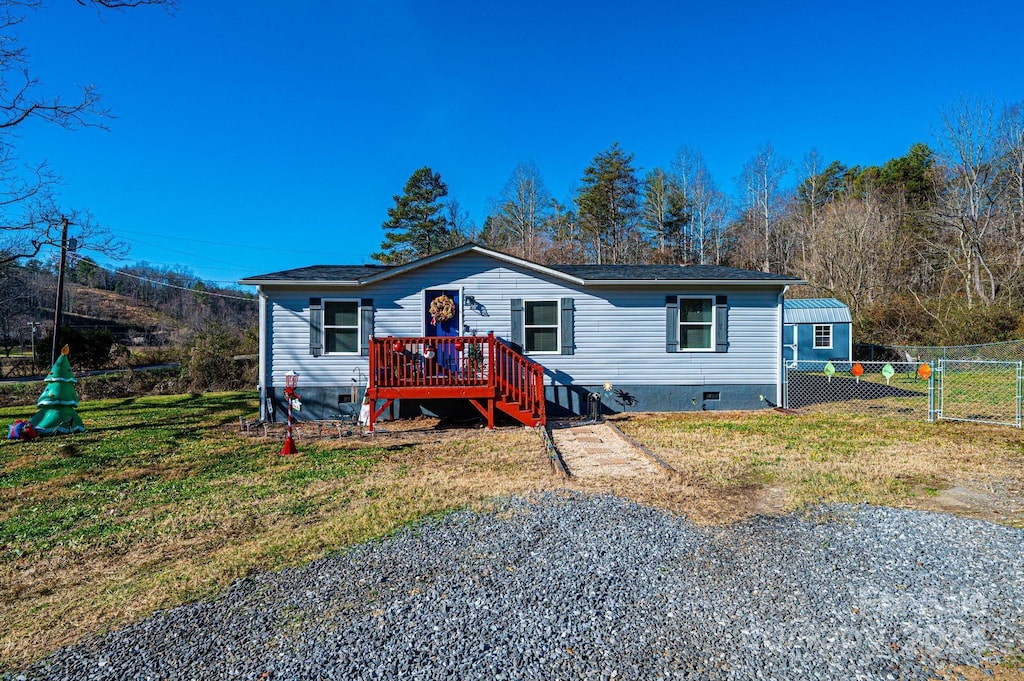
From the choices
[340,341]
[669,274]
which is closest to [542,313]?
[669,274]

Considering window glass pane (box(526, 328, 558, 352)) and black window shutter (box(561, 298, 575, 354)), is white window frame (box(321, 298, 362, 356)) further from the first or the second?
black window shutter (box(561, 298, 575, 354))

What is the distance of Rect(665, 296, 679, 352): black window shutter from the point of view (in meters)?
10.8

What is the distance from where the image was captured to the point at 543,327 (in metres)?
10.7

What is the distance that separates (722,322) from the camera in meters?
10.8

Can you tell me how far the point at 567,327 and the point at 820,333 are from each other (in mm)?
13922

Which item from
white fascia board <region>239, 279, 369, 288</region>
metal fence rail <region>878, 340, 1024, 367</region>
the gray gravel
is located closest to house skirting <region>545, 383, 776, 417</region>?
white fascia board <region>239, 279, 369, 288</region>

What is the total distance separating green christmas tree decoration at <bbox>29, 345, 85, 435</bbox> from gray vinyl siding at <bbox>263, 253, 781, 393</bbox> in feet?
12.3

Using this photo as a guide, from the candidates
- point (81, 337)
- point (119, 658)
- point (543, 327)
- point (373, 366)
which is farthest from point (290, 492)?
point (81, 337)

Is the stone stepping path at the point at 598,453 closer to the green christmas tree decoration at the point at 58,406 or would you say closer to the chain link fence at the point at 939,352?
the green christmas tree decoration at the point at 58,406

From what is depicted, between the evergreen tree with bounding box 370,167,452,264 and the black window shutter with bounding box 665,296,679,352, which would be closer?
the black window shutter with bounding box 665,296,679,352

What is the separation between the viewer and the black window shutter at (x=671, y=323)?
10797 millimetres

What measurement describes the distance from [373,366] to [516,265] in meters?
3.77

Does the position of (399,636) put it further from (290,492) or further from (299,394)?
(299,394)

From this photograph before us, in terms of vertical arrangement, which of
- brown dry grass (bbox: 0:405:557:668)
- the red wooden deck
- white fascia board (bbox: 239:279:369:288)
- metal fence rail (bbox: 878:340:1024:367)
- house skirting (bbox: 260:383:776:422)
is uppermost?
white fascia board (bbox: 239:279:369:288)
